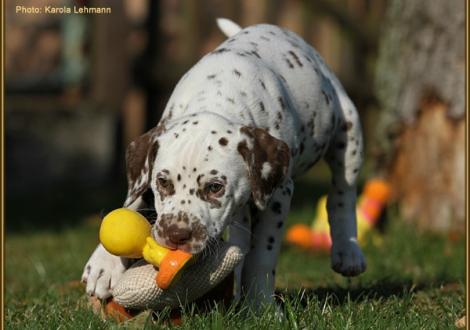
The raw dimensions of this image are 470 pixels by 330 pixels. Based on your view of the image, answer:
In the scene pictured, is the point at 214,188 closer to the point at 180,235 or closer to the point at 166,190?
the point at 166,190

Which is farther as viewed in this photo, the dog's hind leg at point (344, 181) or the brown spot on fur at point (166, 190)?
the dog's hind leg at point (344, 181)

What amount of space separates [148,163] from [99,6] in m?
7.92

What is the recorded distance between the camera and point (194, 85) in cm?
538

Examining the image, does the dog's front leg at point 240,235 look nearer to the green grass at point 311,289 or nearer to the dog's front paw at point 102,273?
the green grass at point 311,289

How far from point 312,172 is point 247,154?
391 inches

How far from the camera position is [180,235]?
14.9ft

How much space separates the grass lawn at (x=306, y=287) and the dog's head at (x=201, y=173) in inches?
16.4

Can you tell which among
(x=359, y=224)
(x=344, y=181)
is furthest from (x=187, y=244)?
(x=359, y=224)

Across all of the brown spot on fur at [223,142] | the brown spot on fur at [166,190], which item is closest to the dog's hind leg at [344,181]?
the brown spot on fur at [223,142]

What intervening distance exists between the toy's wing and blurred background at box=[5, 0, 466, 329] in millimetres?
210

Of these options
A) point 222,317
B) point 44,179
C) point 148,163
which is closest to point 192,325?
point 222,317

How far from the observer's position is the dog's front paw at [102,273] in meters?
5.08

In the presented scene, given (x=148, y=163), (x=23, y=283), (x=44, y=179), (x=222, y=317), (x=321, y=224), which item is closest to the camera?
(x=222, y=317)

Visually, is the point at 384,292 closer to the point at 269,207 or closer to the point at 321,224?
the point at 269,207
